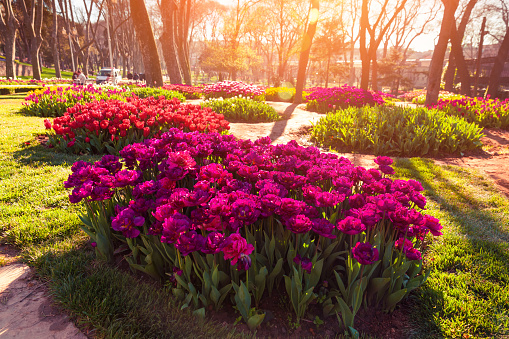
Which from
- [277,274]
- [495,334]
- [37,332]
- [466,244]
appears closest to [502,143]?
[466,244]

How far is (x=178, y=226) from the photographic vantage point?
5.65 ft

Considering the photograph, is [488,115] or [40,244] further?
[488,115]

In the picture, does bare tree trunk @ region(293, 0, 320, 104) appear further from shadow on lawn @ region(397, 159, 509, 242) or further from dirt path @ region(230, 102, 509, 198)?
shadow on lawn @ region(397, 159, 509, 242)

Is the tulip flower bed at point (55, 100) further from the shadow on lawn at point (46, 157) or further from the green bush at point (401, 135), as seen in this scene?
the green bush at point (401, 135)

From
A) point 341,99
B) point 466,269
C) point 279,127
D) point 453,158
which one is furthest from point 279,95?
point 466,269

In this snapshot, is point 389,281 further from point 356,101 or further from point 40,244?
point 356,101

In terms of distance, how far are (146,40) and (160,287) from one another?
12483mm

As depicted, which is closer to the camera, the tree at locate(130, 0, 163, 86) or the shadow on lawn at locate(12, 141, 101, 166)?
the shadow on lawn at locate(12, 141, 101, 166)

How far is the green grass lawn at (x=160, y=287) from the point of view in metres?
1.91

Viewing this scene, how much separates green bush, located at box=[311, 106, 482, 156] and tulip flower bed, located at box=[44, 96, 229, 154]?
3027 millimetres

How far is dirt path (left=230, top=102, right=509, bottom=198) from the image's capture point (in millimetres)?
5191

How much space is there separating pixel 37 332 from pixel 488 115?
462 inches

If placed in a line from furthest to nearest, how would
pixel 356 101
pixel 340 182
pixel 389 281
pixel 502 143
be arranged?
pixel 356 101
pixel 502 143
pixel 340 182
pixel 389 281

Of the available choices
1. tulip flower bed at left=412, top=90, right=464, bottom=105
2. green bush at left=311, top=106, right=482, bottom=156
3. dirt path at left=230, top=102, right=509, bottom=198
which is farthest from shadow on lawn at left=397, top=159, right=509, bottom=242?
tulip flower bed at left=412, top=90, right=464, bottom=105
